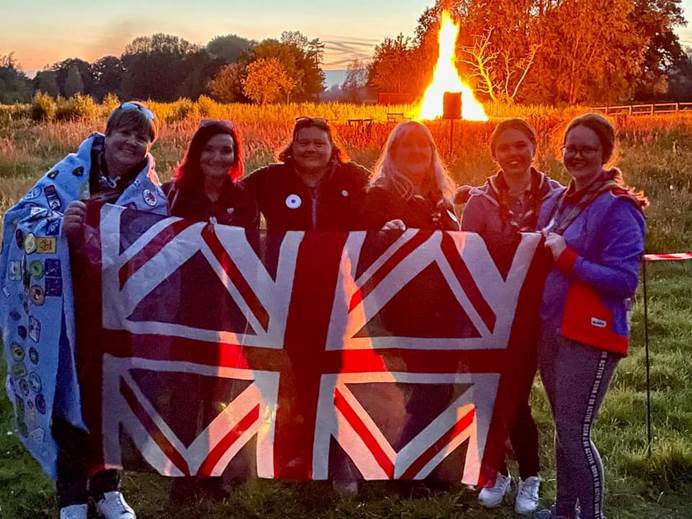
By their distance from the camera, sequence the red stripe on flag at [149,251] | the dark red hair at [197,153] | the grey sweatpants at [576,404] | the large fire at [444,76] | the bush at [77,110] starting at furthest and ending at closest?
the bush at [77,110] < the large fire at [444,76] < the dark red hair at [197,153] < the red stripe on flag at [149,251] < the grey sweatpants at [576,404]

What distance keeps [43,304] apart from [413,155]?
1.88m

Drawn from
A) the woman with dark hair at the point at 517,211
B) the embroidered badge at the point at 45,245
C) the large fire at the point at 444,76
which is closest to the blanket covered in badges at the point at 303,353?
the woman with dark hair at the point at 517,211

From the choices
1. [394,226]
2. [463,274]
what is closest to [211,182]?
[394,226]

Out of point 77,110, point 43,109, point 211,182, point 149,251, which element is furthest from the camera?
point 43,109

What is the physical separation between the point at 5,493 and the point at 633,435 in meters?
3.65

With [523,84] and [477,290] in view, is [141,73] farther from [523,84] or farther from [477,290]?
[477,290]

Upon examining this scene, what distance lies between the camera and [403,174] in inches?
146

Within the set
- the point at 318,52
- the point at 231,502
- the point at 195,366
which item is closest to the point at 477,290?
the point at 195,366

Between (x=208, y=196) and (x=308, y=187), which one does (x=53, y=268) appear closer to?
(x=208, y=196)

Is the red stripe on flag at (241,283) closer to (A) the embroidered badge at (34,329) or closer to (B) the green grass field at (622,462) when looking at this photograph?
(A) the embroidered badge at (34,329)

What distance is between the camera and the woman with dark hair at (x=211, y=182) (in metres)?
3.61

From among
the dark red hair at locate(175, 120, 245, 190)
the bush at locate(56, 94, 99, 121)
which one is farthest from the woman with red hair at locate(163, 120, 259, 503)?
the bush at locate(56, 94, 99, 121)

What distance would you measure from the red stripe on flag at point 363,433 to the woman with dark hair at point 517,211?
0.56 m

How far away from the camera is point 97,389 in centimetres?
344
